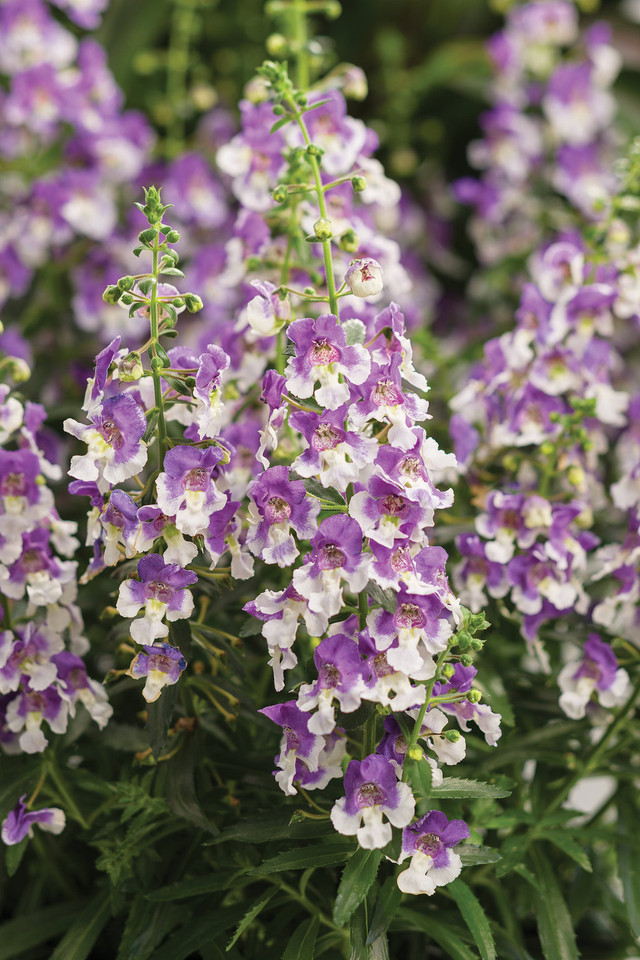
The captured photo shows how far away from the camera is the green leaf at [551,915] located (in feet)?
3.00

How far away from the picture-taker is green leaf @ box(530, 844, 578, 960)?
Result: 3.00ft

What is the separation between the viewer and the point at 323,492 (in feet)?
2.60

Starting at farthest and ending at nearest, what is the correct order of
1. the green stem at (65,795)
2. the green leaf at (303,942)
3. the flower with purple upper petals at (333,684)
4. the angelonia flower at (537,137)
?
1. the angelonia flower at (537,137)
2. the green stem at (65,795)
3. the green leaf at (303,942)
4. the flower with purple upper petals at (333,684)

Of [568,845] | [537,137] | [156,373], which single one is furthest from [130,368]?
[537,137]

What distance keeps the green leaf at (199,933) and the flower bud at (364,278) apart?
1.75 feet

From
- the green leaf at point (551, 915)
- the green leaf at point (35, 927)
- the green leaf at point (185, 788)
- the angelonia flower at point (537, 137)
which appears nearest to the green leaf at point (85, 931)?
the green leaf at point (35, 927)

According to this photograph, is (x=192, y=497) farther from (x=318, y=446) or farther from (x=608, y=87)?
(x=608, y=87)

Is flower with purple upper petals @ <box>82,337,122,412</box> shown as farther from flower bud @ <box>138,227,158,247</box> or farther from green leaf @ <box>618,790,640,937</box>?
green leaf @ <box>618,790,640,937</box>

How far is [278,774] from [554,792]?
1.36 feet

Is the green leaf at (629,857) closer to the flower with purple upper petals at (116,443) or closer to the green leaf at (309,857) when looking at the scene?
the green leaf at (309,857)

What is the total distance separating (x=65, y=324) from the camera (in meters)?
1.59

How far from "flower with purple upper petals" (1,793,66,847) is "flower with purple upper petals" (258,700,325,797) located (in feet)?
0.73

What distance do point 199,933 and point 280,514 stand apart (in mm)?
387

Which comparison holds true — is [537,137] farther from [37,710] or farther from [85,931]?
[85,931]
